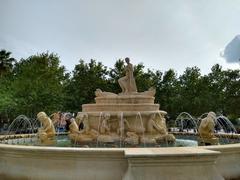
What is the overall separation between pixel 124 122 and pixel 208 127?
10.5 ft

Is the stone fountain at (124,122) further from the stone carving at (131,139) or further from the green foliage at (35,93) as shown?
the green foliage at (35,93)

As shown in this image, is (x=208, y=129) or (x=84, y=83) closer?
(x=208, y=129)

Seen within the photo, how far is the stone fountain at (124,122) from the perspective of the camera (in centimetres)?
1263

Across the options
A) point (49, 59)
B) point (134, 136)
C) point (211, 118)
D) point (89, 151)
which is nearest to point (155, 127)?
point (134, 136)

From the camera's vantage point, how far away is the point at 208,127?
1319 centimetres

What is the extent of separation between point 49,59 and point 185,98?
19252 mm

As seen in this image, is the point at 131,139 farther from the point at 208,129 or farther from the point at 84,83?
the point at 84,83

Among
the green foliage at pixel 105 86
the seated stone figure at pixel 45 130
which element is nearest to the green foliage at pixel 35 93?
the green foliage at pixel 105 86

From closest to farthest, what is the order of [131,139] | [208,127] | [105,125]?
[131,139], [105,125], [208,127]

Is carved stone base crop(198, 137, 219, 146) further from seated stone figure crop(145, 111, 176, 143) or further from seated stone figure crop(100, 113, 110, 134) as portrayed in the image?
seated stone figure crop(100, 113, 110, 134)

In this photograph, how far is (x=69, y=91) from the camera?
40.7m

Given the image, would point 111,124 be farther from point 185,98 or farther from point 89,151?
point 185,98

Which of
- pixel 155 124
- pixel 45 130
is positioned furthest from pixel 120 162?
pixel 45 130

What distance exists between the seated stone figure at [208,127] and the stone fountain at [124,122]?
1.21 meters
